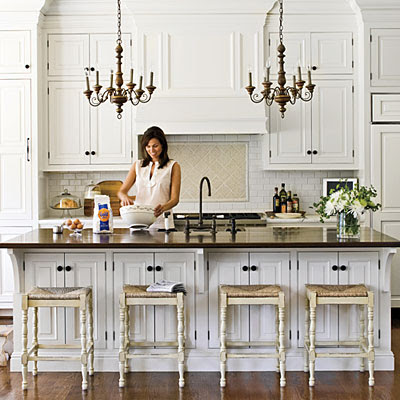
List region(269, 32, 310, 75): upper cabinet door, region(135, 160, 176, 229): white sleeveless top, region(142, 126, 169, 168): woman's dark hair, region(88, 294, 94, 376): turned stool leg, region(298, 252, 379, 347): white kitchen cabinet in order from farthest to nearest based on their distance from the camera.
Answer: region(269, 32, 310, 75): upper cabinet door, region(135, 160, 176, 229): white sleeveless top, region(142, 126, 169, 168): woman's dark hair, region(298, 252, 379, 347): white kitchen cabinet, region(88, 294, 94, 376): turned stool leg

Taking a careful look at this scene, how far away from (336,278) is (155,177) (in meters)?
1.59

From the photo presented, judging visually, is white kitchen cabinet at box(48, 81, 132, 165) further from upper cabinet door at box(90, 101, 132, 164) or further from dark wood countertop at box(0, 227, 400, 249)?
dark wood countertop at box(0, 227, 400, 249)

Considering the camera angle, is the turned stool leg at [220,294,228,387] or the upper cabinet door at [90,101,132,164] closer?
the turned stool leg at [220,294,228,387]

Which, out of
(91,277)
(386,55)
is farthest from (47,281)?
(386,55)

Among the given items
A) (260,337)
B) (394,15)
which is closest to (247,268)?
(260,337)

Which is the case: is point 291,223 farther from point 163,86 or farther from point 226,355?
point 226,355

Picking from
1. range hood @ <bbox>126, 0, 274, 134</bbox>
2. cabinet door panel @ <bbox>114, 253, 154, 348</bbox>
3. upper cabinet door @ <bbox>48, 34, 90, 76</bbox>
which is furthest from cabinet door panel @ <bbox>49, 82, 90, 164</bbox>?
cabinet door panel @ <bbox>114, 253, 154, 348</bbox>

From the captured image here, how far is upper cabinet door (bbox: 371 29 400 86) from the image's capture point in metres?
5.96

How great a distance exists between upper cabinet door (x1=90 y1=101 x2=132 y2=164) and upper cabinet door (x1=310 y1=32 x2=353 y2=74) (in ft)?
6.17

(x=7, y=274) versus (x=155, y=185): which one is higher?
(x=155, y=185)

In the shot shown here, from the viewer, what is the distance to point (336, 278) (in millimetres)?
4297

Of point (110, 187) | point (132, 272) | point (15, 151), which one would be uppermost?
point (15, 151)

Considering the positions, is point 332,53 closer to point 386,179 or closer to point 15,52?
point 386,179

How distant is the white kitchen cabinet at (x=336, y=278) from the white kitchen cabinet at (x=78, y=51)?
9.63ft
